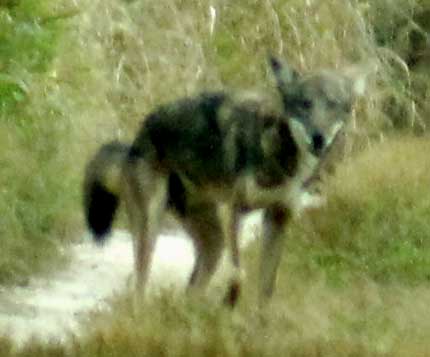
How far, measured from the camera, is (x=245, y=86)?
13.7 metres

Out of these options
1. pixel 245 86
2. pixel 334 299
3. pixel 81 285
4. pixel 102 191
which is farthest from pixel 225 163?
pixel 245 86

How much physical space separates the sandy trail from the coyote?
0.51 meters

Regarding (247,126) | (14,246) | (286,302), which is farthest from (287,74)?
(14,246)

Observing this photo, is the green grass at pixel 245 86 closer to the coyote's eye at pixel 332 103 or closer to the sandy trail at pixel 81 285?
the sandy trail at pixel 81 285

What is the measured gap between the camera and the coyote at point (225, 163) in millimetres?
7980

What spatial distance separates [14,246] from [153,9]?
5.05m

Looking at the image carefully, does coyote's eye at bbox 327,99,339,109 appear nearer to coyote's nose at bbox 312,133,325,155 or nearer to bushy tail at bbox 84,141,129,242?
coyote's nose at bbox 312,133,325,155

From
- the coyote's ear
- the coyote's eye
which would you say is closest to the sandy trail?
the coyote's ear

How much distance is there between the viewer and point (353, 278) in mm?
9852

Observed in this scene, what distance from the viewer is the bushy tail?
8.46m

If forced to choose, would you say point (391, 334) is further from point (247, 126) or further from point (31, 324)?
point (31, 324)

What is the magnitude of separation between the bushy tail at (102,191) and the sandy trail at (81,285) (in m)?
0.47

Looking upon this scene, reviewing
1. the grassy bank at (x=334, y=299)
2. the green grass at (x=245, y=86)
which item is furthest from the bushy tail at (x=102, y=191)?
the green grass at (x=245, y=86)

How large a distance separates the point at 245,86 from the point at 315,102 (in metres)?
5.84
